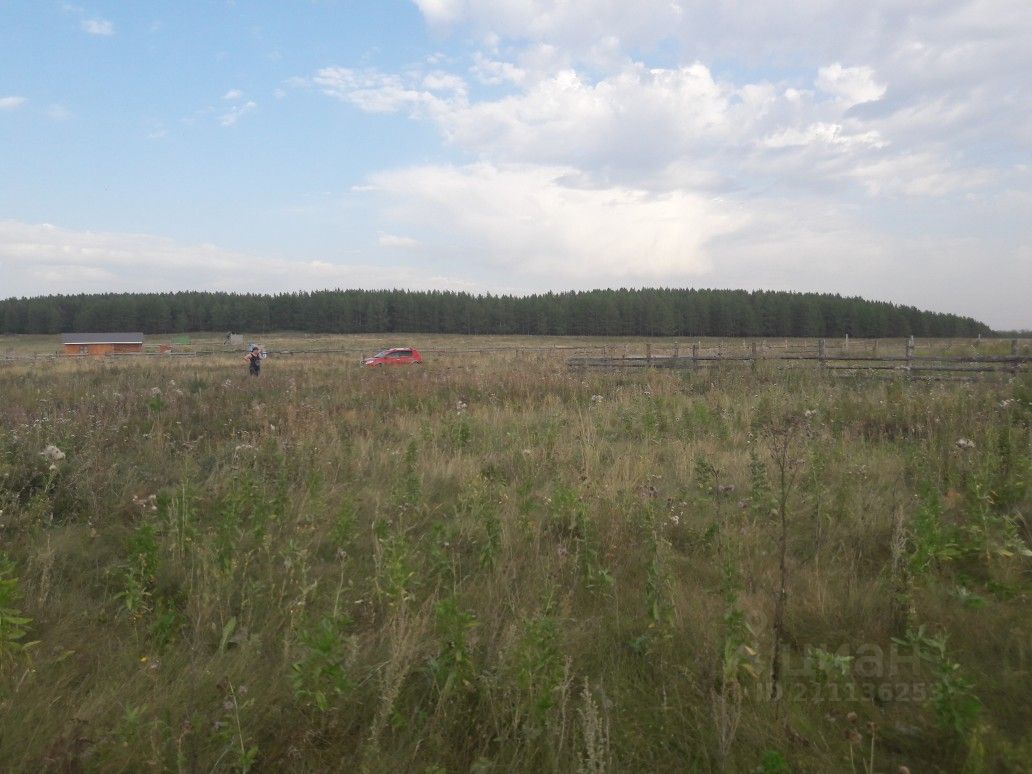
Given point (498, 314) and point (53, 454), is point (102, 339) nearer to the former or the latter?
point (498, 314)

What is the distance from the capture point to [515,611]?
325 centimetres

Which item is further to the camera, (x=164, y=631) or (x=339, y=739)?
(x=164, y=631)

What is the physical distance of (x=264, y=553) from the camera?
4027 millimetres

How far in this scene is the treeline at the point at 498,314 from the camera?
332 ft

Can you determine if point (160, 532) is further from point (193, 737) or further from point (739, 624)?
point (739, 624)

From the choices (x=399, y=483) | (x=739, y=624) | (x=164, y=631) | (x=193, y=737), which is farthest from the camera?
(x=399, y=483)

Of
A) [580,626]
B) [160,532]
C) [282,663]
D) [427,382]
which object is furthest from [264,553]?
[427,382]

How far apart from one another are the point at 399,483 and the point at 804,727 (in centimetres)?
381

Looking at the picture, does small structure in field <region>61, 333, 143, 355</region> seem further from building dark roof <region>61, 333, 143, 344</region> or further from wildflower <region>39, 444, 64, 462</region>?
wildflower <region>39, 444, 64, 462</region>

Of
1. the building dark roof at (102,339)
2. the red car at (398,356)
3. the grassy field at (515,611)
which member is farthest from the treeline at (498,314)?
the grassy field at (515,611)

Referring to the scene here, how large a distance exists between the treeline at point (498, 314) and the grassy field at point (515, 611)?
10209 centimetres

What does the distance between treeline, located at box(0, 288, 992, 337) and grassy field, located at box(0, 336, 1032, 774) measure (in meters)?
102

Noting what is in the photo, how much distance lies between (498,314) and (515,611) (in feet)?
360

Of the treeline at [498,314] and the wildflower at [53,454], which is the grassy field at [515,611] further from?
the treeline at [498,314]
